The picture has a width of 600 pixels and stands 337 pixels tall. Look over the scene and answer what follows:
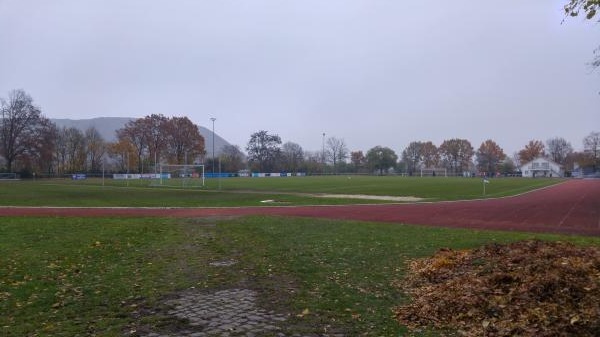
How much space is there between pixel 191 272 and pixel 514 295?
5.89m

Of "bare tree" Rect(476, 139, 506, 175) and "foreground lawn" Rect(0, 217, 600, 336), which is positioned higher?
"bare tree" Rect(476, 139, 506, 175)

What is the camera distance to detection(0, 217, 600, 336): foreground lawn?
6.25 m

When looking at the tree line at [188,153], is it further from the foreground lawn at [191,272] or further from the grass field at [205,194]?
the foreground lawn at [191,272]

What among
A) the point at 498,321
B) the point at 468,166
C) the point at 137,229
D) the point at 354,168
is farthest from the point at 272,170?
the point at 498,321

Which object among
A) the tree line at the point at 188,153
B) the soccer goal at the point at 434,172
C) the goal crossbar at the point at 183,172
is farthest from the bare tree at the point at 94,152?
the soccer goal at the point at 434,172

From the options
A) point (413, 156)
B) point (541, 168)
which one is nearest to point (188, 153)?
point (413, 156)

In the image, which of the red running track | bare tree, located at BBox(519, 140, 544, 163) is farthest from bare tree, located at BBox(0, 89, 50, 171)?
bare tree, located at BBox(519, 140, 544, 163)

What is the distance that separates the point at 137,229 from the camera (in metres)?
15.6

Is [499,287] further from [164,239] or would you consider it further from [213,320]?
[164,239]

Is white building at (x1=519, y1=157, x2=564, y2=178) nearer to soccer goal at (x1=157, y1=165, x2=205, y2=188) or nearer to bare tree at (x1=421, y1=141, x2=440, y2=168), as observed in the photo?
bare tree at (x1=421, y1=141, x2=440, y2=168)

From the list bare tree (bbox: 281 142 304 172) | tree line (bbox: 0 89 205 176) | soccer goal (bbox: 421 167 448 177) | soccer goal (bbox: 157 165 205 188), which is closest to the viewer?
soccer goal (bbox: 157 165 205 188)

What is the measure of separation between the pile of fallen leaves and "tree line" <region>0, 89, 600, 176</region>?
2859 inches

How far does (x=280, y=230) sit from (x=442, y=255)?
22.9 feet

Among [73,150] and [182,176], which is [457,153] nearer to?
[182,176]
